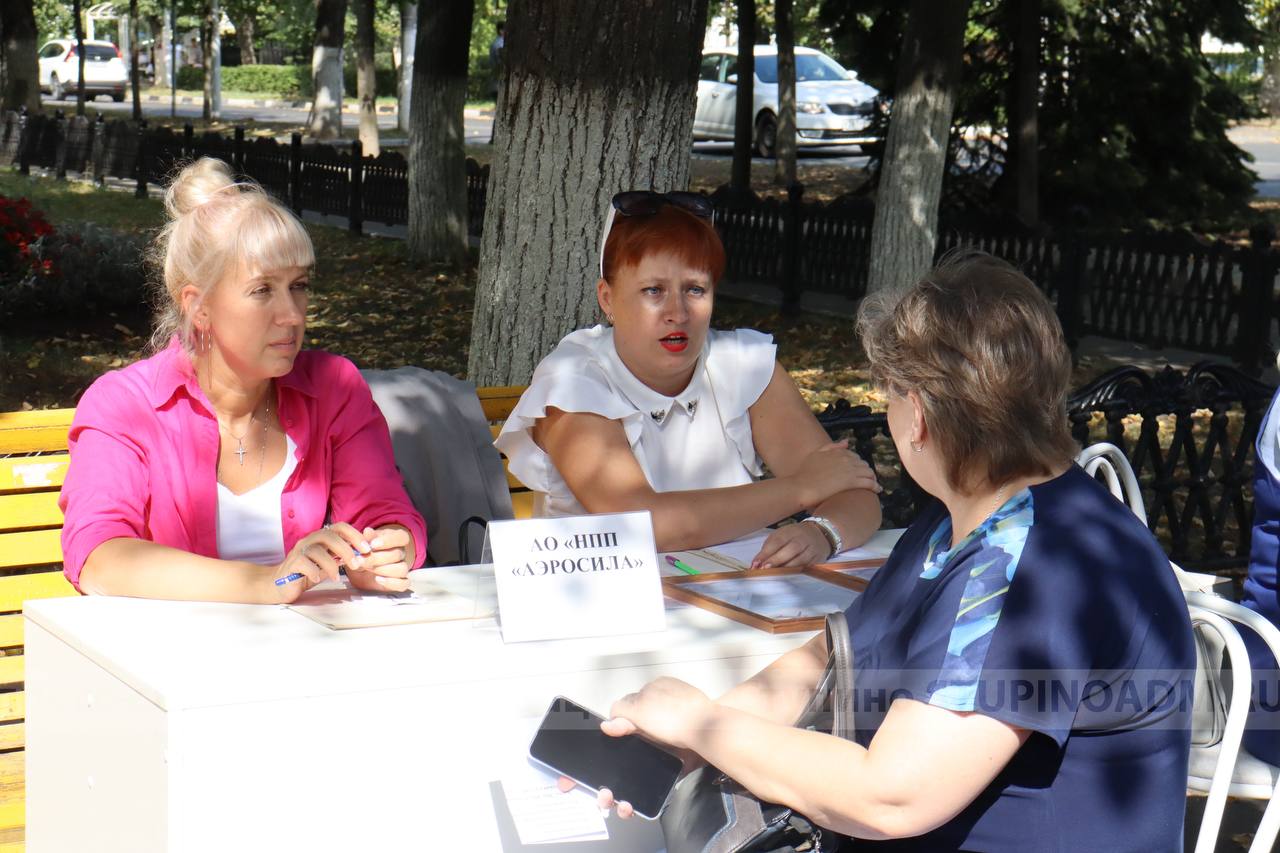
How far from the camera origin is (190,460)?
10.2 ft

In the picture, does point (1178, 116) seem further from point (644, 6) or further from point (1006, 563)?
point (1006, 563)

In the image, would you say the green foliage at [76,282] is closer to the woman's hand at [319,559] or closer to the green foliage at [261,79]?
the woman's hand at [319,559]

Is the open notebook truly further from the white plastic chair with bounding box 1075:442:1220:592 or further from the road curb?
the road curb

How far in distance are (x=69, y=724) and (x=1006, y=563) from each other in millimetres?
1573

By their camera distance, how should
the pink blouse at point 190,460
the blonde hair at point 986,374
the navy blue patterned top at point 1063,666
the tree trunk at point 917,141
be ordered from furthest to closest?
1. the tree trunk at point 917,141
2. the pink blouse at point 190,460
3. the blonde hair at point 986,374
4. the navy blue patterned top at point 1063,666

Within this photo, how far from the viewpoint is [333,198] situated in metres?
17.6

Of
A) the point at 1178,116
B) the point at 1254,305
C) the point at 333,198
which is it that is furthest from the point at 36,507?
the point at 333,198

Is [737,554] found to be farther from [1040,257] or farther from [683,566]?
[1040,257]

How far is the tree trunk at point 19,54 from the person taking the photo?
74.0 feet

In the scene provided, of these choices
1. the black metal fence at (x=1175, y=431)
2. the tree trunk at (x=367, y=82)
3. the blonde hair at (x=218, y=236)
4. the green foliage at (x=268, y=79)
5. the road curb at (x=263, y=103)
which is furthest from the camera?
the green foliage at (x=268, y=79)

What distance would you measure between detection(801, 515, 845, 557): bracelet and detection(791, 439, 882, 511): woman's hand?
13 centimetres

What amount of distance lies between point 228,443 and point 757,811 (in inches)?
62.5

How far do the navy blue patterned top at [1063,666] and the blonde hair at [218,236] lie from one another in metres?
1.60

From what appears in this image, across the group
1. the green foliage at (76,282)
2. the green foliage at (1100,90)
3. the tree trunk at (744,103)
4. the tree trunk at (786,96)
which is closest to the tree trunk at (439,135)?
the green foliage at (76,282)
